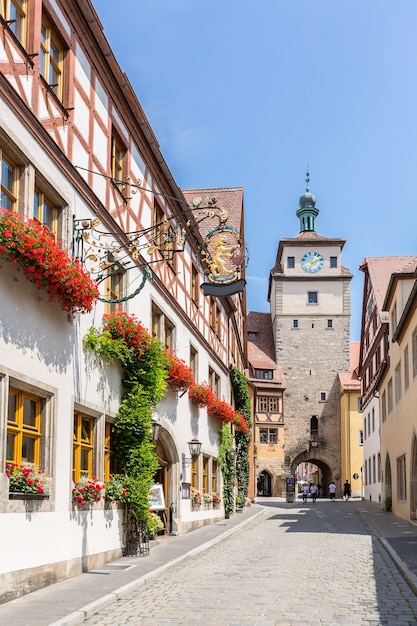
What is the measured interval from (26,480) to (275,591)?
3.31m

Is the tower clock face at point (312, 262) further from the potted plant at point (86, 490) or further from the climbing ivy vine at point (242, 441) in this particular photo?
the potted plant at point (86, 490)

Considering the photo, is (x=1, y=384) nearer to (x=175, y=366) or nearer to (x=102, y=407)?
(x=102, y=407)

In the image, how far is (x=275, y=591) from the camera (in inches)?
407

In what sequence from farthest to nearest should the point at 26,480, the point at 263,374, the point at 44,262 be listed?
the point at 263,374 < the point at 26,480 < the point at 44,262

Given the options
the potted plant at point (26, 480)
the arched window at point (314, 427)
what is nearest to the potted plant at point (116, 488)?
the potted plant at point (26, 480)

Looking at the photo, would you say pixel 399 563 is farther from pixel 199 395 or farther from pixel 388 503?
pixel 388 503

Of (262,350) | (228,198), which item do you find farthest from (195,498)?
(262,350)

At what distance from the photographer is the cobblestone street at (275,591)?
848cm

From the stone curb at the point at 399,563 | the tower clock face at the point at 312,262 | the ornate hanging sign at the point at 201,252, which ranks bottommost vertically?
the stone curb at the point at 399,563

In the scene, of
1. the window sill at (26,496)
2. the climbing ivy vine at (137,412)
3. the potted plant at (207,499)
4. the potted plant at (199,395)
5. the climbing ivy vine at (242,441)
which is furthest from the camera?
the climbing ivy vine at (242,441)

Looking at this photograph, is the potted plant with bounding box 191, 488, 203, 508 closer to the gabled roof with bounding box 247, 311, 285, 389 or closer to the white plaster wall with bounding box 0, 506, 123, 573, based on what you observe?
the white plaster wall with bounding box 0, 506, 123, 573

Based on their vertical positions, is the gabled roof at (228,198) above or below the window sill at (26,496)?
above

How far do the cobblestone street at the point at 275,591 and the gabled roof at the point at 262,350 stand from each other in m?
44.3

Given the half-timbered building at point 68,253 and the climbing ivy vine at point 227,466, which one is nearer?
the half-timbered building at point 68,253
